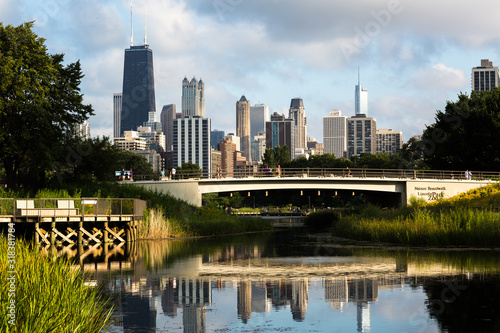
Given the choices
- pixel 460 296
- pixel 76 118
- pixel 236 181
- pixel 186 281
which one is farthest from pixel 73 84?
pixel 460 296

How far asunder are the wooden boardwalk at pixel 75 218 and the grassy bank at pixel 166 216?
1.71m

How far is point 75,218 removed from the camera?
39.5 m

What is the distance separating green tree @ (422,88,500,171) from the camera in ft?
284

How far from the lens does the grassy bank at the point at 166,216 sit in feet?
153

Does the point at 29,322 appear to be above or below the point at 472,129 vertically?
below

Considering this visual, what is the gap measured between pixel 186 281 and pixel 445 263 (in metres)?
11.2

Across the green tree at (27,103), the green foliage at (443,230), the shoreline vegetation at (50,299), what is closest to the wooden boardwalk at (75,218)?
the green tree at (27,103)

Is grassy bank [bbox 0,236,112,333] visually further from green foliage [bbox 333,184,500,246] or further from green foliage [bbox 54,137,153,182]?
green foliage [bbox 54,137,153,182]

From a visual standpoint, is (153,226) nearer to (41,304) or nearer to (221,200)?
(41,304)

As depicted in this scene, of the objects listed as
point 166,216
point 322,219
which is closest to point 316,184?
point 322,219

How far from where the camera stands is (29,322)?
1014 centimetres

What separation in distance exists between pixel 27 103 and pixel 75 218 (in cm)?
1732

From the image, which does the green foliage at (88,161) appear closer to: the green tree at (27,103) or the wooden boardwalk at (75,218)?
the green tree at (27,103)

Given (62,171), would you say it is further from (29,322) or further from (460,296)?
(29,322)
